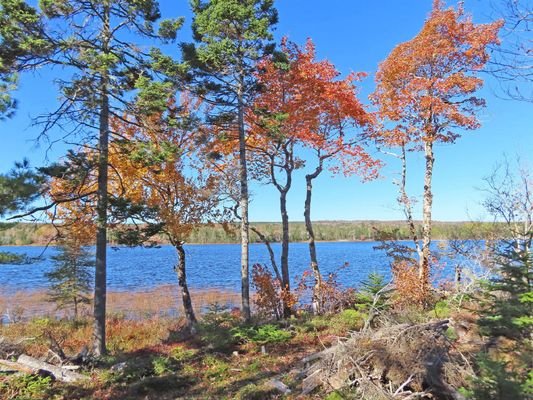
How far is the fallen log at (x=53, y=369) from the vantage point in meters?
8.86

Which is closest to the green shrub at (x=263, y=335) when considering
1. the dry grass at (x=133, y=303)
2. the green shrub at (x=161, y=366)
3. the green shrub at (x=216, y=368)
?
the green shrub at (x=216, y=368)

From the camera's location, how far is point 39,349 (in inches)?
453

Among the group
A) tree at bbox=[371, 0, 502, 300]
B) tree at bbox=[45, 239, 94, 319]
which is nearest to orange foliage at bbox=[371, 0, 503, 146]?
tree at bbox=[371, 0, 502, 300]

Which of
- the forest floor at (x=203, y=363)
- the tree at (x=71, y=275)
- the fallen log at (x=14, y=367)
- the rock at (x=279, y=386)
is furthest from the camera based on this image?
the tree at (x=71, y=275)

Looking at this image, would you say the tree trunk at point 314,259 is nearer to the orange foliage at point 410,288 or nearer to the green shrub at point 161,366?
the orange foliage at point 410,288

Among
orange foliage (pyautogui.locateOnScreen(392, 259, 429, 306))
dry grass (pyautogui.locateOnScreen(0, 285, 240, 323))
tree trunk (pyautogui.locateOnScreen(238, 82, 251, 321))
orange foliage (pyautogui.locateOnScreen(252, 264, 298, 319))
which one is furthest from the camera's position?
dry grass (pyautogui.locateOnScreen(0, 285, 240, 323))

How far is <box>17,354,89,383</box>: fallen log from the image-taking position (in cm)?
886

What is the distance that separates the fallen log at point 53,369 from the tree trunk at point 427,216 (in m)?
11.6

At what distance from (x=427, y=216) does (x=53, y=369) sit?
1315 centimetres

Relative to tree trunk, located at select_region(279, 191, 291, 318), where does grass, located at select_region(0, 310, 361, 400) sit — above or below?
below

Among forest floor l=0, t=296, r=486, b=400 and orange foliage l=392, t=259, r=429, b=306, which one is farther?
orange foliage l=392, t=259, r=429, b=306

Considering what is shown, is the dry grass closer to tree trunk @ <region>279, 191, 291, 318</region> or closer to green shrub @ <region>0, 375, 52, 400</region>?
tree trunk @ <region>279, 191, 291, 318</region>

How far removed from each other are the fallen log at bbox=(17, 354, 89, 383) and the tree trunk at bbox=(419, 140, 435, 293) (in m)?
11.6

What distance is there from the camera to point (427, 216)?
15898mm
